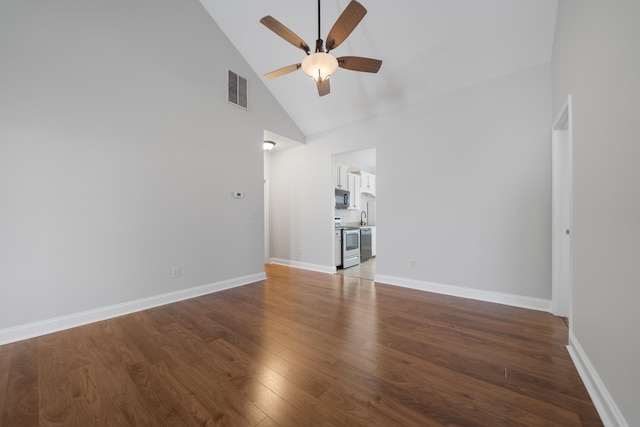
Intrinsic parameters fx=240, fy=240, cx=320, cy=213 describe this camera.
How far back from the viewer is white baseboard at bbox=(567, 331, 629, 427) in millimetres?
1198

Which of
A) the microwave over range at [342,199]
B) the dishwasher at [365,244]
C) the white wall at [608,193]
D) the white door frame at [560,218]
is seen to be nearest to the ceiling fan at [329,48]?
the white wall at [608,193]

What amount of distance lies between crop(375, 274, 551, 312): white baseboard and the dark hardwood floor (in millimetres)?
142

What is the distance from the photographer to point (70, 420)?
4.29ft

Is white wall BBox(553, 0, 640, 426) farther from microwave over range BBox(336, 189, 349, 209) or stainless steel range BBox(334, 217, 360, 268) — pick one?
microwave over range BBox(336, 189, 349, 209)

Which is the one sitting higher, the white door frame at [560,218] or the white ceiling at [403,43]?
the white ceiling at [403,43]

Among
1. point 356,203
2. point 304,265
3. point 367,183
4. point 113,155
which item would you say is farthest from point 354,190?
point 113,155

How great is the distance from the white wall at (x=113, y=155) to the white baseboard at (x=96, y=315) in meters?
0.06

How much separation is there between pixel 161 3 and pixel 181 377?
4.24 m

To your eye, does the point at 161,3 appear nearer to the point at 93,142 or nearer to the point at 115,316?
the point at 93,142

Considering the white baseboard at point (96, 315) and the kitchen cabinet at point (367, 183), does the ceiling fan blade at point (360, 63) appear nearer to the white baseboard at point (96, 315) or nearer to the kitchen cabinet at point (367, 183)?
the white baseboard at point (96, 315)

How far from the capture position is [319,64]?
2281 millimetres

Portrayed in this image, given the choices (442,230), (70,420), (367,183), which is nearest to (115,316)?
(70,420)

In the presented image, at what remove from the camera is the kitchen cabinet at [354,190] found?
6.22m

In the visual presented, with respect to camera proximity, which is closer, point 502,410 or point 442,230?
point 502,410
